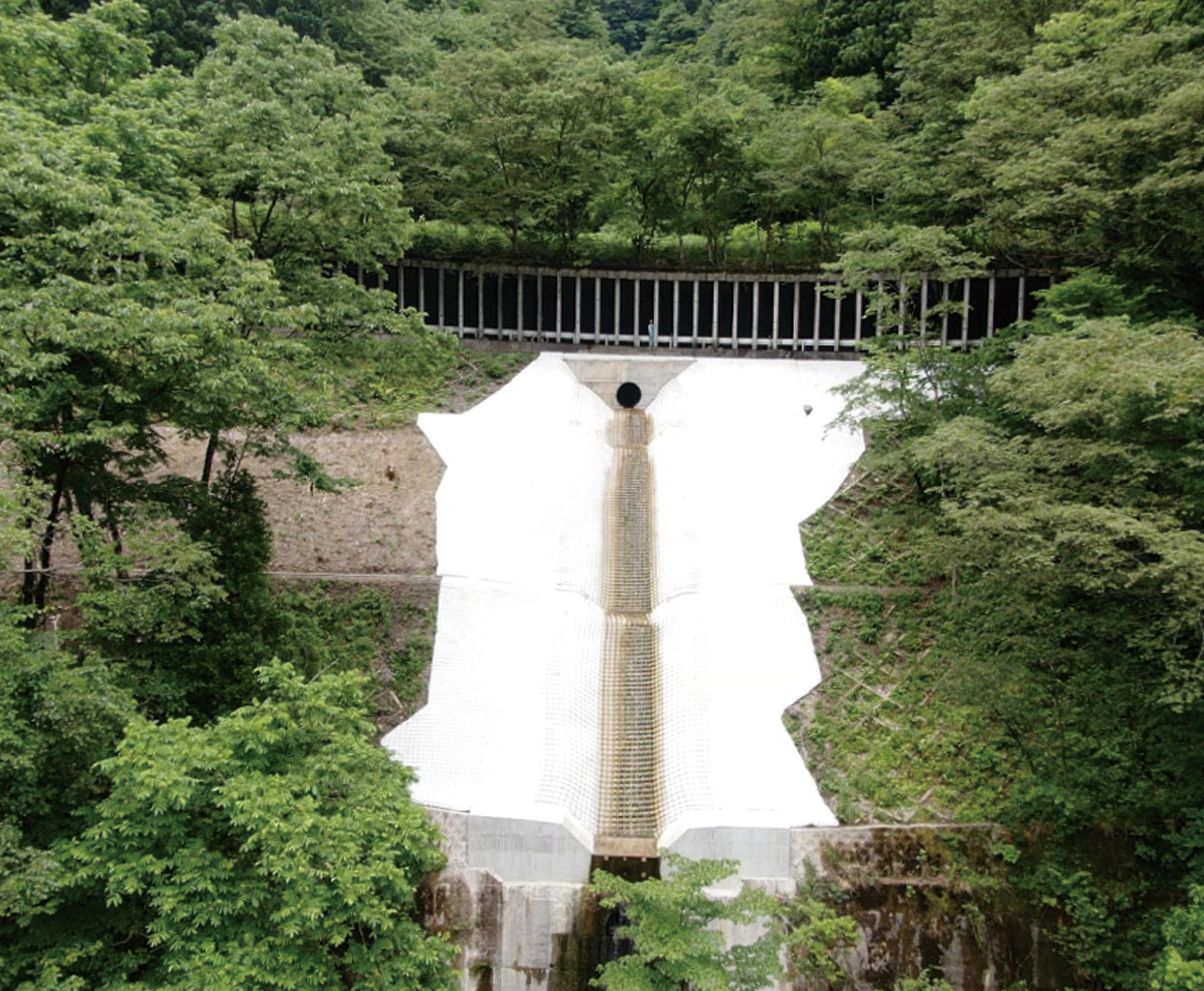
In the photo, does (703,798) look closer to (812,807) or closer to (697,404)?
(812,807)

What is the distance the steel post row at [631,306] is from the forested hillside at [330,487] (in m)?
4.15

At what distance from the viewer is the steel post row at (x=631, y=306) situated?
925 inches

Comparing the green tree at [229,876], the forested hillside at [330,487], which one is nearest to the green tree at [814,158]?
the forested hillside at [330,487]

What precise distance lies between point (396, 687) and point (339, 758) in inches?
186

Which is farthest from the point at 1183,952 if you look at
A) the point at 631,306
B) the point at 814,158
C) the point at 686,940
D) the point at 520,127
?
the point at 520,127

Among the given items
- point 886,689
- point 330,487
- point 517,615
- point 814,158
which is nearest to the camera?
point 330,487

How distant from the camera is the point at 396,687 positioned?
13.9m

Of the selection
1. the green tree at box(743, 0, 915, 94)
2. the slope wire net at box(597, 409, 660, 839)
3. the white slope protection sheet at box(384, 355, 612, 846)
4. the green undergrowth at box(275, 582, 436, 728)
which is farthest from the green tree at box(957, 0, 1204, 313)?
the green undergrowth at box(275, 582, 436, 728)

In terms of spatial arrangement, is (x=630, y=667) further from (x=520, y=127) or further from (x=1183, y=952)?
(x=520, y=127)

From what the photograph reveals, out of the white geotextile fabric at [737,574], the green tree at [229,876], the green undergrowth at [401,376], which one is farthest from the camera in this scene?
the green undergrowth at [401,376]

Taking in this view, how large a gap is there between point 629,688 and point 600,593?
2291 mm

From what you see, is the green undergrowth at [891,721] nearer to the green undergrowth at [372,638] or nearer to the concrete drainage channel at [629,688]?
the concrete drainage channel at [629,688]

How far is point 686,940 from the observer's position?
9273mm

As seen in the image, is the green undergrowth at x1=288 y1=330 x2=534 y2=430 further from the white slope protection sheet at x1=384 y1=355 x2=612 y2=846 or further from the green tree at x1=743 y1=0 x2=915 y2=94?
the green tree at x1=743 y1=0 x2=915 y2=94
